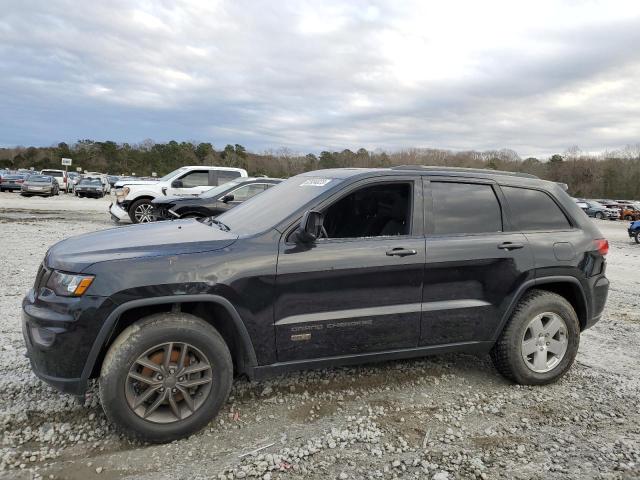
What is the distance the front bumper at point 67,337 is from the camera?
277 cm

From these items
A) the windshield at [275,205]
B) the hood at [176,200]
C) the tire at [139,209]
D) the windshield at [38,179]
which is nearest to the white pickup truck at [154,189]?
the tire at [139,209]

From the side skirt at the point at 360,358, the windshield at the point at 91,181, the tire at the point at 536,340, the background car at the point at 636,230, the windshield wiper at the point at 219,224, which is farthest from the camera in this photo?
the windshield at the point at 91,181

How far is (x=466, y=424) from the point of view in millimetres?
3316

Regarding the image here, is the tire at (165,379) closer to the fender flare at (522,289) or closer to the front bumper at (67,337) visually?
the front bumper at (67,337)

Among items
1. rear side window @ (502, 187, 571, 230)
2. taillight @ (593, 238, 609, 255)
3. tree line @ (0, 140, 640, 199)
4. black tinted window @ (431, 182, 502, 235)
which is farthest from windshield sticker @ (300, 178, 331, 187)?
tree line @ (0, 140, 640, 199)

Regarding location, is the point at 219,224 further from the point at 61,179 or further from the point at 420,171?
the point at 61,179

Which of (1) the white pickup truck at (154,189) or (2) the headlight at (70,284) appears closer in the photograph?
(2) the headlight at (70,284)

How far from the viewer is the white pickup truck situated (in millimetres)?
13562

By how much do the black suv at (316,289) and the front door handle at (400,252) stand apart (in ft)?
0.04

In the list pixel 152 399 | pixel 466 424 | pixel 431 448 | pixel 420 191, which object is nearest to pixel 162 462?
pixel 152 399

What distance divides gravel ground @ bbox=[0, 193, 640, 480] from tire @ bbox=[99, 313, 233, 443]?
0.42 ft

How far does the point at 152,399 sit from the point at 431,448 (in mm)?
1790

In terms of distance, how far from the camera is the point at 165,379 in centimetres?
291

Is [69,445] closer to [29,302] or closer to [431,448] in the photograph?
[29,302]
